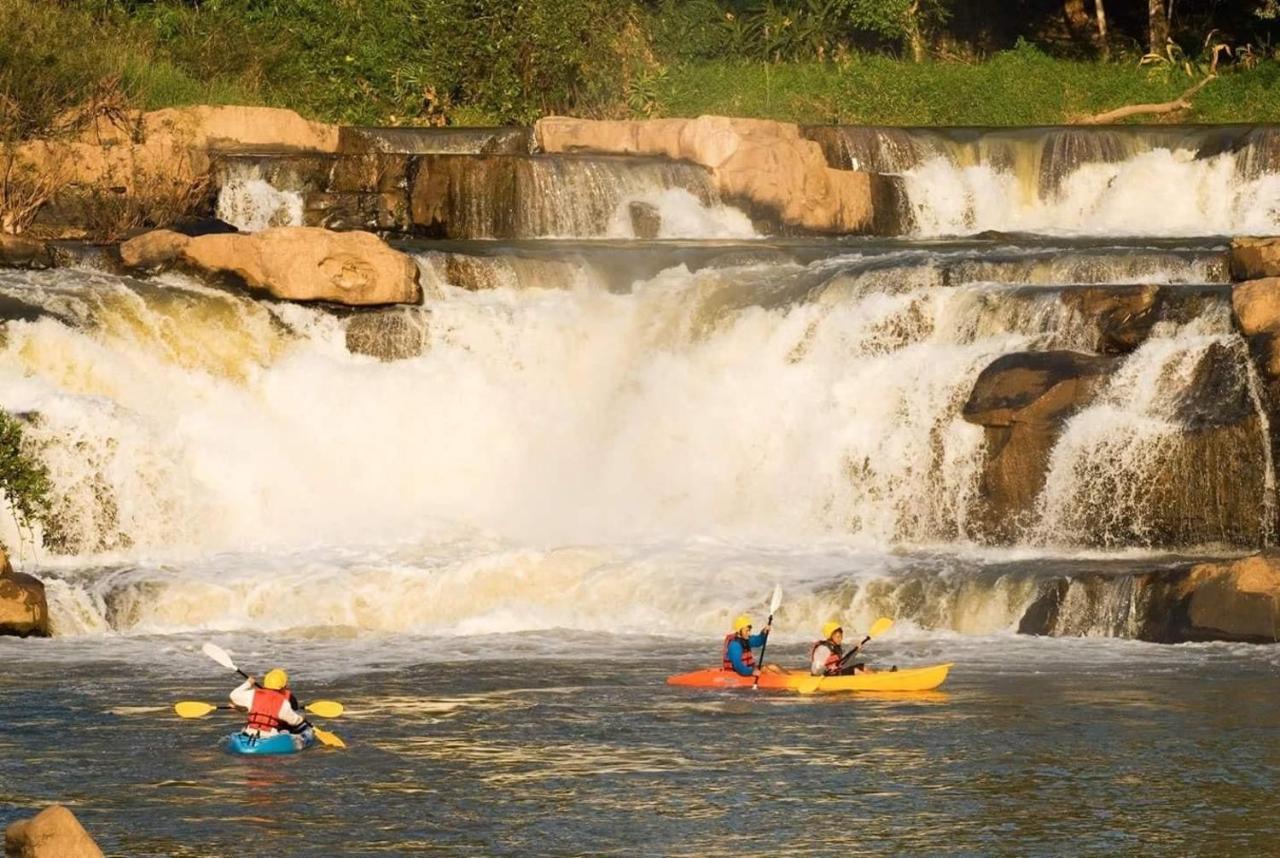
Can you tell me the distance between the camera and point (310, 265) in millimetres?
31562

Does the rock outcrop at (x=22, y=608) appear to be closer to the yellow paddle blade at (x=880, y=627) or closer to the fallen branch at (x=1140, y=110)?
the yellow paddle blade at (x=880, y=627)

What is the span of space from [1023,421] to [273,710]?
38.9ft

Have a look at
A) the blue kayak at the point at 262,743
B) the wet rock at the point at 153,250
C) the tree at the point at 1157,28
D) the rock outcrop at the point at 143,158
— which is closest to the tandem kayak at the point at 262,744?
the blue kayak at the point at 262,743

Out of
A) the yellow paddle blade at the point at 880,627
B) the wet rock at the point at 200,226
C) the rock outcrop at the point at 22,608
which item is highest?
the wet rock at the point at 200,226

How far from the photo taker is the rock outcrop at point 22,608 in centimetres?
2373

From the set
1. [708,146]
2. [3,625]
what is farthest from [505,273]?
[3,625]

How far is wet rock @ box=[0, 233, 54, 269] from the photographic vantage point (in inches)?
1261

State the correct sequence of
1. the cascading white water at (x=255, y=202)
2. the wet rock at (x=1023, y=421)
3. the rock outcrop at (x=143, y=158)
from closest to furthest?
the wet rock at (x=1023, y=421)
the rock outcrop at (x=143, y=158)
the cascading white water at (x=255, y=202)

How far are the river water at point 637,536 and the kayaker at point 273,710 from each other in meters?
0.29

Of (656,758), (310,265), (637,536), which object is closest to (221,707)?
(656,758)

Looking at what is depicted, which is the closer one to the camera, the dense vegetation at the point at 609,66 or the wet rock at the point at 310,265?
the wet rock at the point at 310,265

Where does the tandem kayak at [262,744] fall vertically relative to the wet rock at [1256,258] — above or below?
below

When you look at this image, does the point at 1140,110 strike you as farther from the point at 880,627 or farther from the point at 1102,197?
the point at 880,627

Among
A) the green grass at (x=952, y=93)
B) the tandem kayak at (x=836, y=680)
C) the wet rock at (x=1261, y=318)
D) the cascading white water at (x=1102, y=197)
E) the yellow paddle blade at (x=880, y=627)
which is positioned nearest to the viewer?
the tandem kayak at (x=836, y=680)
